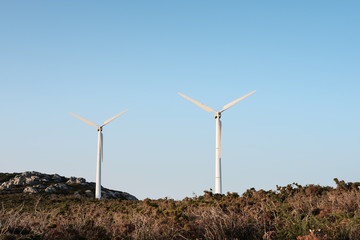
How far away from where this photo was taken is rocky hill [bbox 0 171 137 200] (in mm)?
66250

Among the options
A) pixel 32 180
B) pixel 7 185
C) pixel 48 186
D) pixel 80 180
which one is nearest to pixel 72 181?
pixel 80 180

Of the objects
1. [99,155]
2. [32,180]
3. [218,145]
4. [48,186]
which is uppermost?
[99,155]

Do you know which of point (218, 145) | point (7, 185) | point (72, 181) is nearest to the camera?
point (218, 145)

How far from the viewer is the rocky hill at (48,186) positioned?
217 ft

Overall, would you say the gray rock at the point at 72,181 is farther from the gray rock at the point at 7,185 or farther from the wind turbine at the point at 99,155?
the wind turbine at the point at 99,155

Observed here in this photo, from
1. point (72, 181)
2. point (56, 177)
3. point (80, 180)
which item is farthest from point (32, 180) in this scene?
point (80, 180)

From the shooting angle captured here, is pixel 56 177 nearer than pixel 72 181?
No

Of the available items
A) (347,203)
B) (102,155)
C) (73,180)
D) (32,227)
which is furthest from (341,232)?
(73,180)

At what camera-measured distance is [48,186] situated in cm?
7181

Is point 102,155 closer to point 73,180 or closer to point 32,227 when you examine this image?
point 73,180

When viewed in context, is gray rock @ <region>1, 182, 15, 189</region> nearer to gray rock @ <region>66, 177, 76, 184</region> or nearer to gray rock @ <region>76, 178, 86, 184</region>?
gray rock @ <region>66, 177, 76, 184</region>

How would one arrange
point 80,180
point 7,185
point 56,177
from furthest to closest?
point 56,177 → point 80,180 → point 7,185

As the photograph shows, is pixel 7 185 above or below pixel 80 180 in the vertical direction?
below

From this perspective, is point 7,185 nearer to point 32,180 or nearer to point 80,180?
point 32,180
